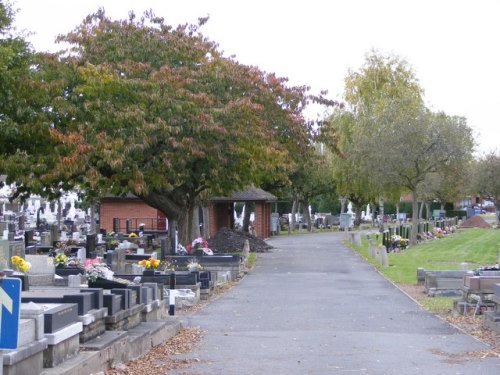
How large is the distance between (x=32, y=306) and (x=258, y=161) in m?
22.8

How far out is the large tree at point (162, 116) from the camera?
26797 mm

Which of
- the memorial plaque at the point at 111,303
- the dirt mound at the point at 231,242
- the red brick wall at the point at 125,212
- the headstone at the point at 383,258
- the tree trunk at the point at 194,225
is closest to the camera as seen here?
the memorial plaque at the point at 111,303

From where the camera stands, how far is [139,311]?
43.3 ft

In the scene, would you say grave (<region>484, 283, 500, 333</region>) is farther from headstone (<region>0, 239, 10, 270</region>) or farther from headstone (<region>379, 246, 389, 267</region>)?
headstone (<region>379, 246, 389, 267</region>)

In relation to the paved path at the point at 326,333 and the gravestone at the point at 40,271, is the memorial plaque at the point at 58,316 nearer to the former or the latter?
the paved path at the point at 326,333

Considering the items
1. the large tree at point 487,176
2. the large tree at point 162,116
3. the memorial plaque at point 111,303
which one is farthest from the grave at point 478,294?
the large tree at point 487,176

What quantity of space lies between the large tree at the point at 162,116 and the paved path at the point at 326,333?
5.00 meters

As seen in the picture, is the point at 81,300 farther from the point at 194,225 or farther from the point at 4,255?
the point at 194,225

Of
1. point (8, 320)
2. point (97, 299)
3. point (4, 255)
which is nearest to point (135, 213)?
point (4, 255)

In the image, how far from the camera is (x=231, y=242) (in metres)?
43.1

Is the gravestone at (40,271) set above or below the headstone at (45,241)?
below

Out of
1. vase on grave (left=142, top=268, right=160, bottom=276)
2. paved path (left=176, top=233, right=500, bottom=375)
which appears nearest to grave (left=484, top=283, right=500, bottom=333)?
paved path (left=176, top=233, right=500, bottom=375)

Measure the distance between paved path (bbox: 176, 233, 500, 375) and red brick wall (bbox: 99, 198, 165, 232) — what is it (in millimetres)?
24885

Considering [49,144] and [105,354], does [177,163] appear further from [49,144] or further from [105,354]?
[105,354]
